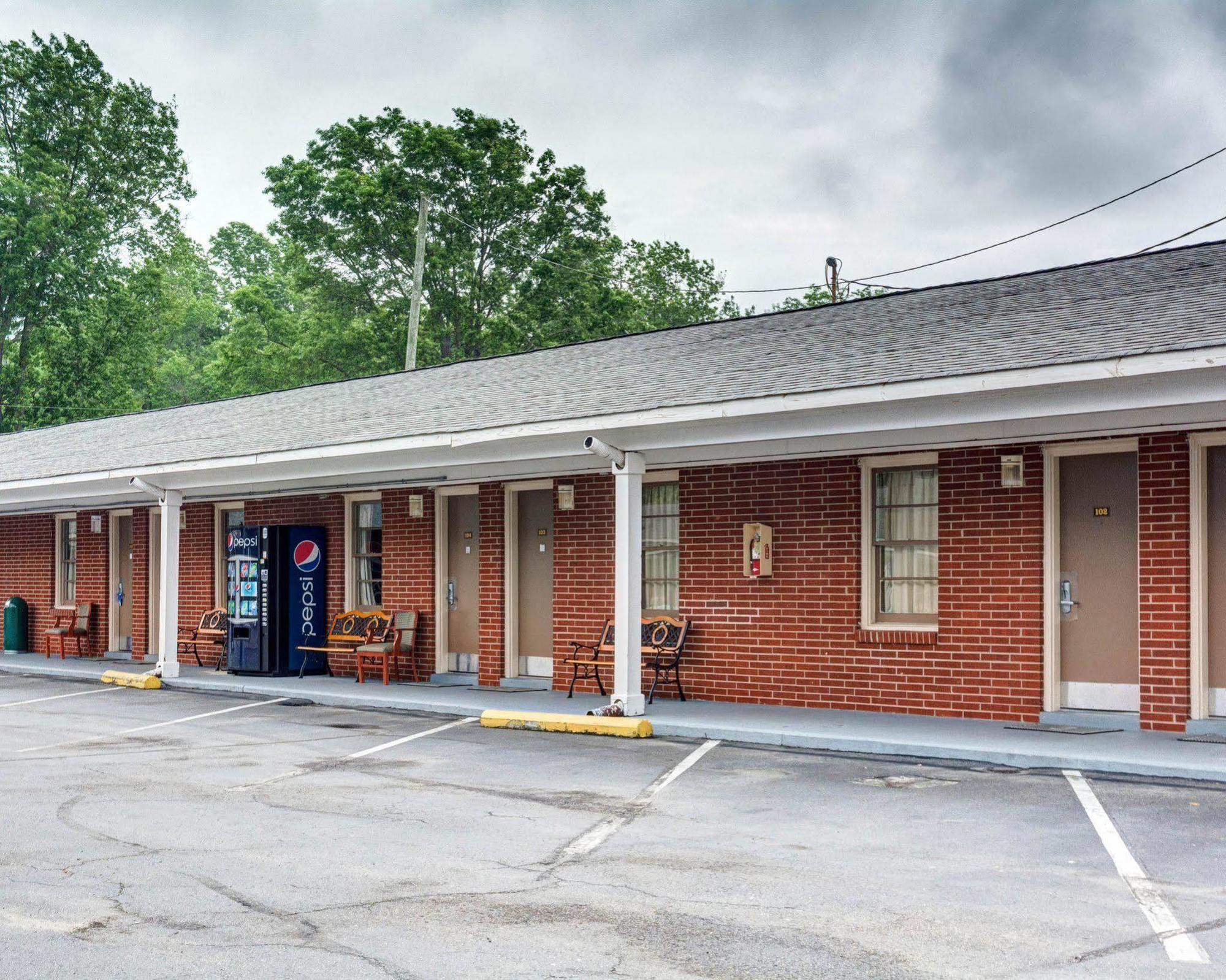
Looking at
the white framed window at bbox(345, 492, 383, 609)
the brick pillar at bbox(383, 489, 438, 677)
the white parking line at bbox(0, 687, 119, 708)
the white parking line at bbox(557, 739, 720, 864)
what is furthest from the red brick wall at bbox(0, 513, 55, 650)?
the white parking line at bbox(557, 739, 720, 864)

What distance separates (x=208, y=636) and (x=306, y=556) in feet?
9.27

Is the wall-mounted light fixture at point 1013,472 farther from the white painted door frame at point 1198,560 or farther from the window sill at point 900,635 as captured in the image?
the window sill at point 900,635

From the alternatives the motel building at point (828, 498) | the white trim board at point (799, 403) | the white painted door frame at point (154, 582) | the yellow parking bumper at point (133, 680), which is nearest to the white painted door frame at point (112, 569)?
the white painted door frame at point (154, 582)

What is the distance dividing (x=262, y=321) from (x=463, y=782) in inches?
1463

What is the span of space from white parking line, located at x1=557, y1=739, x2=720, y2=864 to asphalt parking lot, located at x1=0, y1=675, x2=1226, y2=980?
3 centimetres

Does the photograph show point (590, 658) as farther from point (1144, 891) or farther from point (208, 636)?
point (1144, 891)

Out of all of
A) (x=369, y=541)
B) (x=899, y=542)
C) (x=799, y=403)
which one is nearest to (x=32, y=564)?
(x=369, y=541)

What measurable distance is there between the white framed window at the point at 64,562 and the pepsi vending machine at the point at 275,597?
6592 millimetres

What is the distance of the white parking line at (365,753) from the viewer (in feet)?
31.0

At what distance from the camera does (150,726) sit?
1304cm

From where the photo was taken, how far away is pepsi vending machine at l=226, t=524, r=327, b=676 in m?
17.5


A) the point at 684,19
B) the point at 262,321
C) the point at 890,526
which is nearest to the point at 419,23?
the point at 684,19

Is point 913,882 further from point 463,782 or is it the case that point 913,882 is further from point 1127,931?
point 463,782

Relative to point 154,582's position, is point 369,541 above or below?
above
